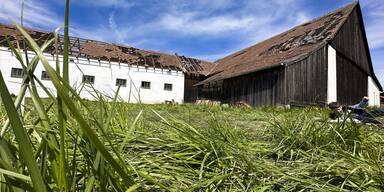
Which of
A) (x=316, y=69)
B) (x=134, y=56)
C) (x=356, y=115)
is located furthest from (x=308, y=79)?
(x=134, y=56)

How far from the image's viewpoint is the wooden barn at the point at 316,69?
17.1 m

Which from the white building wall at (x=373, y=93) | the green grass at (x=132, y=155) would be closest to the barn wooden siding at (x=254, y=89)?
the white building wall at (x=373, y=93)

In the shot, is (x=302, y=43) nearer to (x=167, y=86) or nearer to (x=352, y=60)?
(x=352, y=60)

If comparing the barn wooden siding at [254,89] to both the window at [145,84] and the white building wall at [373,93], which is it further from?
the white building wall at [373,93]

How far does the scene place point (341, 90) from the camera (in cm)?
1881

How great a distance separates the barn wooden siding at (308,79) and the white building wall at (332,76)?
0.32m

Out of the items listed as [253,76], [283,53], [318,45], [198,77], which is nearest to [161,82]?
[198,77]

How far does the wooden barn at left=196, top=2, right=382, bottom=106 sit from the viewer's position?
56.0ft

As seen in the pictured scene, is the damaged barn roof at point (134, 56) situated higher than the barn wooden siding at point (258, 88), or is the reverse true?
the damaged barn roof at point (134, 56)

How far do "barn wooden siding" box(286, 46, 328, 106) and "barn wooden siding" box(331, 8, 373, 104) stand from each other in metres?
1.39

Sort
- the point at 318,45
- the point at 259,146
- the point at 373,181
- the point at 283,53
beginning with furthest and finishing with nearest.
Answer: the point at 283,53, the point at 318,45, the point at 259,146, the point at 373,181

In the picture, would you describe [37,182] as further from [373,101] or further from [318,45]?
[373,101]

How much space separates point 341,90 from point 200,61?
16330 mm

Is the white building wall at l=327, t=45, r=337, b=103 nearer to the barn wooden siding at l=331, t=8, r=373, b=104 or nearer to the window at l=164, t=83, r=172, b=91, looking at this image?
the barn wooden siding at l=331, t=8, r=373, b=104
